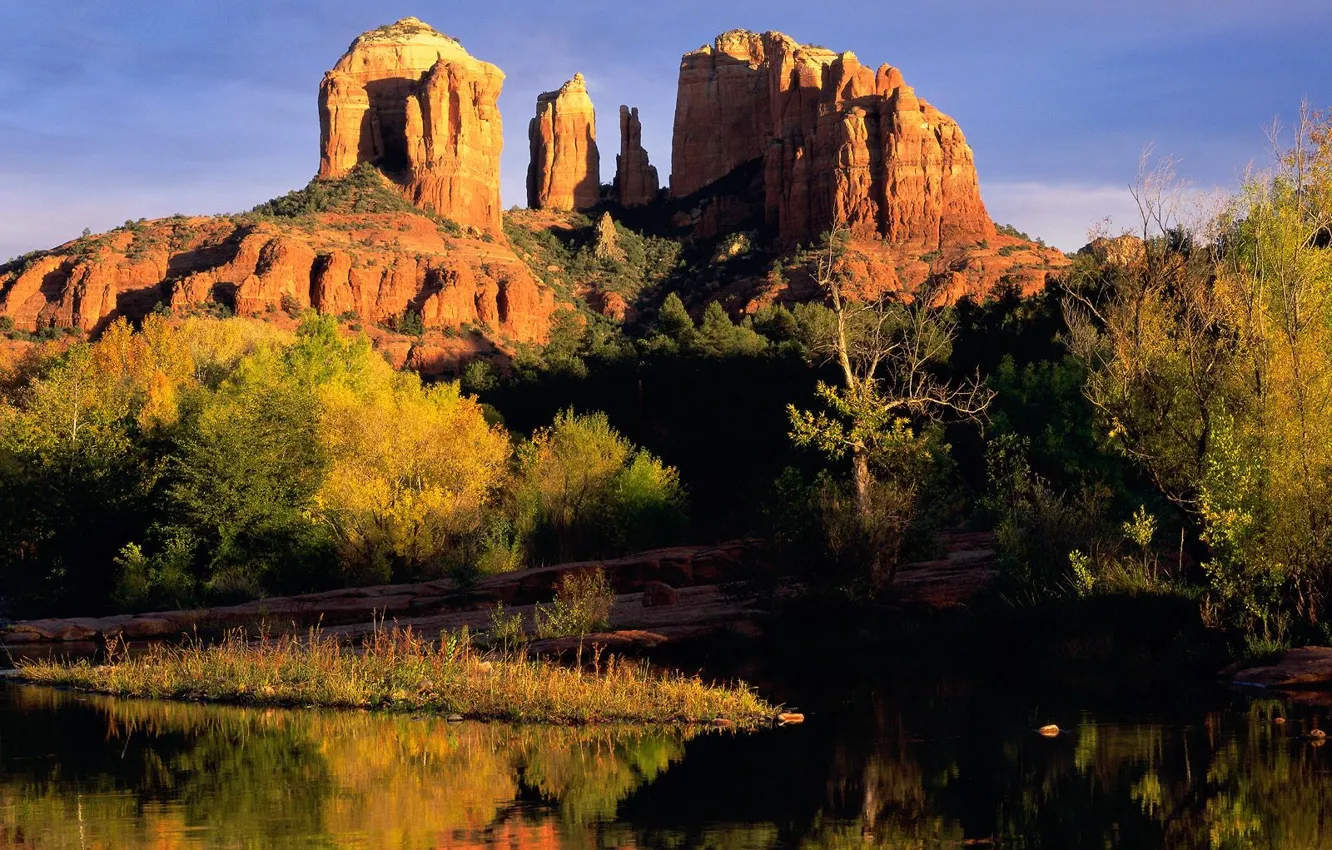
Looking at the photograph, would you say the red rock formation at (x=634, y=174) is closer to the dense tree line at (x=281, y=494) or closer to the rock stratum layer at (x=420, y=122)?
the rock stratum layer at (x=420, y=122)

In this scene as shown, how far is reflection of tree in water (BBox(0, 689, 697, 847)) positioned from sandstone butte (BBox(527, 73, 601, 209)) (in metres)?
118

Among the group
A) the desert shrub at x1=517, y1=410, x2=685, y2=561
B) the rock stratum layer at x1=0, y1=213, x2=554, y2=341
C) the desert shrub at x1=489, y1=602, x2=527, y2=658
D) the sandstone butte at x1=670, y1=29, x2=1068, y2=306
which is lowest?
the desert shrub at x1=489, y1=602, x2=527, y2=658

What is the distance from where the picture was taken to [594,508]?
40031 mm

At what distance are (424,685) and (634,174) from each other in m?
118

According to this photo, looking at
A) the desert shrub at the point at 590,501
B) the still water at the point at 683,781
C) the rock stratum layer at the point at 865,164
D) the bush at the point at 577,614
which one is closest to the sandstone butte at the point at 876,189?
the rock stratum layer at the point at 865,164

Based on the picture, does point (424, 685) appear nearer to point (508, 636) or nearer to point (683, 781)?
point (683, 781)

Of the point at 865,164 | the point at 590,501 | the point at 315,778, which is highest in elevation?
the point at 865,164

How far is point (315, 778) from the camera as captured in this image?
12703 millimetres

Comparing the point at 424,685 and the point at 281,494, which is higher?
the point at 281,494

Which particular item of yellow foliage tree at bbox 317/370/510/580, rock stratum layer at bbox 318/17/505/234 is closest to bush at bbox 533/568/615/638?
yellow foliage tree at bbox 317/370/510/580

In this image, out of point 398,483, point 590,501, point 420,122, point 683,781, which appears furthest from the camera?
point 420,122

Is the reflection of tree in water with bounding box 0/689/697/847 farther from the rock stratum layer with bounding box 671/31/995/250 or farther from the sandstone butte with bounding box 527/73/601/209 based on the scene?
the sandstone butte with bounding box 527/73/601/209

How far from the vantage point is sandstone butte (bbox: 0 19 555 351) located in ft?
291

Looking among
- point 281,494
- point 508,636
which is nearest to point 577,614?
point 508,636
